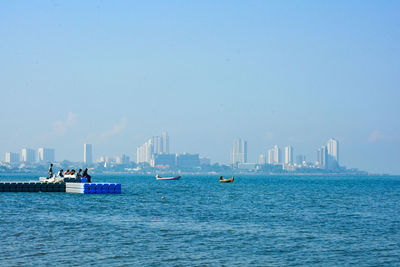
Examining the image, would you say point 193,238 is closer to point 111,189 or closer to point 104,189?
point 104,189

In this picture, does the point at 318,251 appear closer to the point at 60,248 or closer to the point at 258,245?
the point at 258,245

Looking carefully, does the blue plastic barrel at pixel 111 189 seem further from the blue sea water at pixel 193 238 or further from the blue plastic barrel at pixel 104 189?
the blue sea water at pixel 193 238

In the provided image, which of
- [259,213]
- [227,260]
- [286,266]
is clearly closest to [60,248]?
[227,260]

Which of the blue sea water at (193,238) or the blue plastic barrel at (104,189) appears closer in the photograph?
the blue sea water at (193,238)

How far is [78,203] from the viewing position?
211 feet

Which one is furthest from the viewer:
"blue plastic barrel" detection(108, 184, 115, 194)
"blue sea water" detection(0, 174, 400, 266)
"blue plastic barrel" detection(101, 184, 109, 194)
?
"blue plastic barrel" detection(108, 184, 115, 194)

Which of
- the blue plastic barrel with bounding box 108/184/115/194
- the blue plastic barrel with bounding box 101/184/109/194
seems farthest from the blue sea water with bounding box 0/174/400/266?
the blue plastic barrel with bounding box 108/184/115/194

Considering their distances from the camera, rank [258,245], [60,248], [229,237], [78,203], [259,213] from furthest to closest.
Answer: [78,203], [259,213], [229,237], [258,245], [60,248]

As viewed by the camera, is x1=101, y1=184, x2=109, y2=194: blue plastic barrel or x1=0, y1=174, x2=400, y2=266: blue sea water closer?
x1=0, y1=174, x2=400, y2=266: blue sea water

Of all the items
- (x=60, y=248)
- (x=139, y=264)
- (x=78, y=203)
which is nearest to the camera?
(x=139, y=264)

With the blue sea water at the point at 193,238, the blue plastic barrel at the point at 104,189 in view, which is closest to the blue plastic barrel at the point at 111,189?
the blue plastic barrel at the point at 104,189

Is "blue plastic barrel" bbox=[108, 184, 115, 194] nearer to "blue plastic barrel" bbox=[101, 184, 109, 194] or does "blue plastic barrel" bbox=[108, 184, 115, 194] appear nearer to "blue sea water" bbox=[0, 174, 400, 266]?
"blue plastic barrel" bbox=[101, 184, 109, 194]

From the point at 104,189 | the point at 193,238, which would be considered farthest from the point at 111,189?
the point at 193,238

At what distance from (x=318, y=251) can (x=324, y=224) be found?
48.3ft
